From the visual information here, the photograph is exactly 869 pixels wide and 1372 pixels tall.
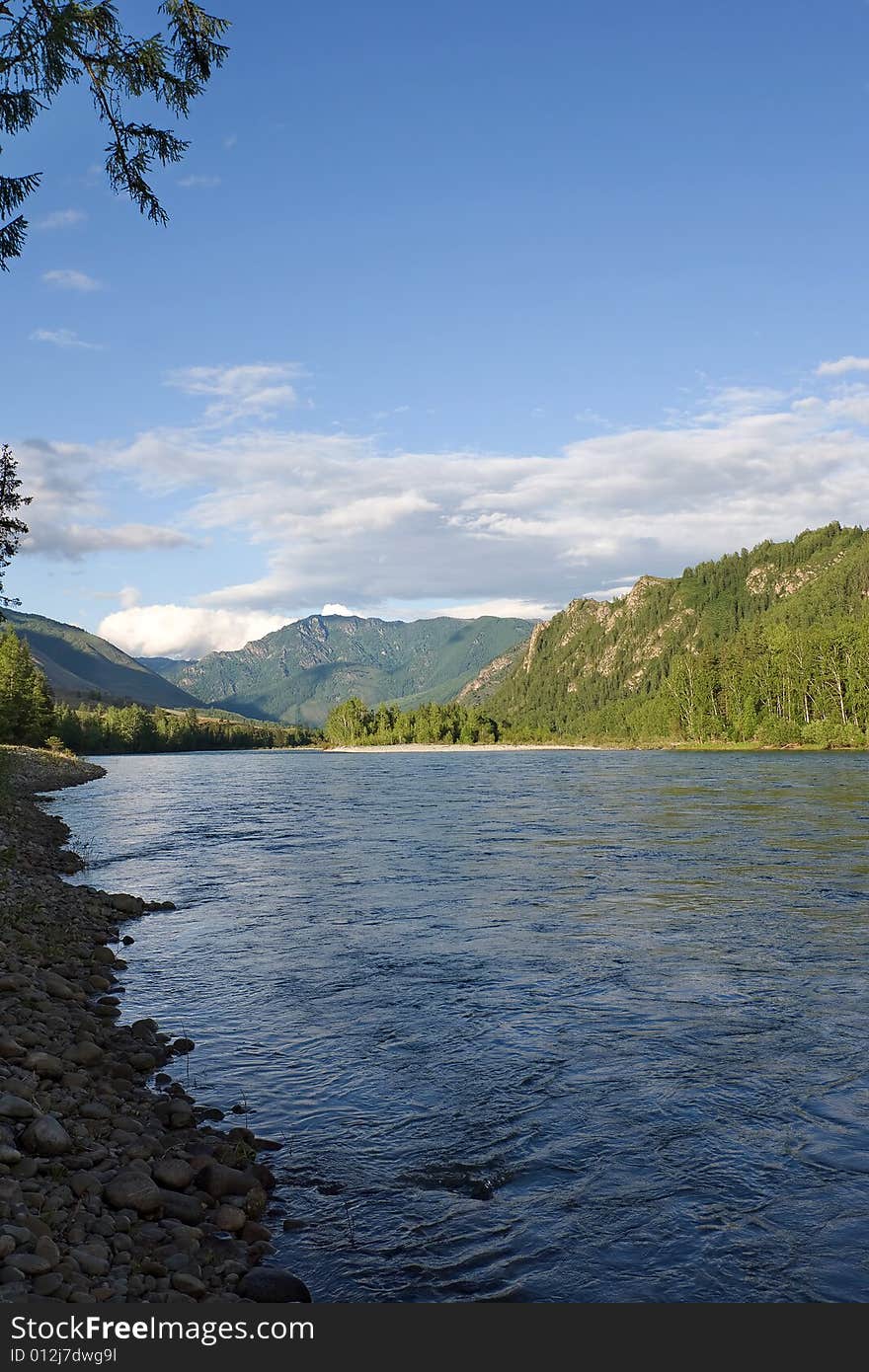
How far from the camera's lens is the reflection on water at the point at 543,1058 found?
10.2 metres

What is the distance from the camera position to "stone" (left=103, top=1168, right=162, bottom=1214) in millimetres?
10164

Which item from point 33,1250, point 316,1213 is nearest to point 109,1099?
point 316,1213

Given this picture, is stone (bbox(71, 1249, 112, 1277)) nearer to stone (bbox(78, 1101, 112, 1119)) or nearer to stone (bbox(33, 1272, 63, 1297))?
stone (bbox(33, 1272, 63, 1297))

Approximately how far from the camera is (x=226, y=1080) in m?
15.2

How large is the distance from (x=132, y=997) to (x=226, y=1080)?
19.0 feet

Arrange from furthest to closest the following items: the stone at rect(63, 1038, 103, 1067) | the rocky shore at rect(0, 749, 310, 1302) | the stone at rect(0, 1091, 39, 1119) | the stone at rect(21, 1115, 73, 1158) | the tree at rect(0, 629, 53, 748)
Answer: the tree at rect(0, 629, 53, 748) < the stone at rect(63, 1038, 103, 1067) < the stone at rect(0, 1091, 39, 1119) < the stone at rect(21, 1115, 73, 1158) < the rocky shore at rect(0, 749, 310, 1302)

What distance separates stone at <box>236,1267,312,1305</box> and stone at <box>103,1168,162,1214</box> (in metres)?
1.74

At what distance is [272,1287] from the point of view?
8.88 metres

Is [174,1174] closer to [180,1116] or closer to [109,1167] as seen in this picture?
[109,1167]

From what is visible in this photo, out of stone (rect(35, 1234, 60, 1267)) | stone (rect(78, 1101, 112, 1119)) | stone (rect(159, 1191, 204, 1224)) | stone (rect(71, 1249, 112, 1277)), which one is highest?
stone (rect(35, 1234, 60, 1267))

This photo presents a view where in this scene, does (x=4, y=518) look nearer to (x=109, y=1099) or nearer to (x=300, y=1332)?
(x=109, y=1099)

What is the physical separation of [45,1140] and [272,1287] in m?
3.83

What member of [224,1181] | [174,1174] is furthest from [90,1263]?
[224,1181]

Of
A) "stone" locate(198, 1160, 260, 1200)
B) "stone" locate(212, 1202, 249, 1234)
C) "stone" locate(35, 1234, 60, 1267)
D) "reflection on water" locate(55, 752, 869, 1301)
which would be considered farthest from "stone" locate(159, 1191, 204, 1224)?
"stone" locate(35, 1234, 60, 1267)
